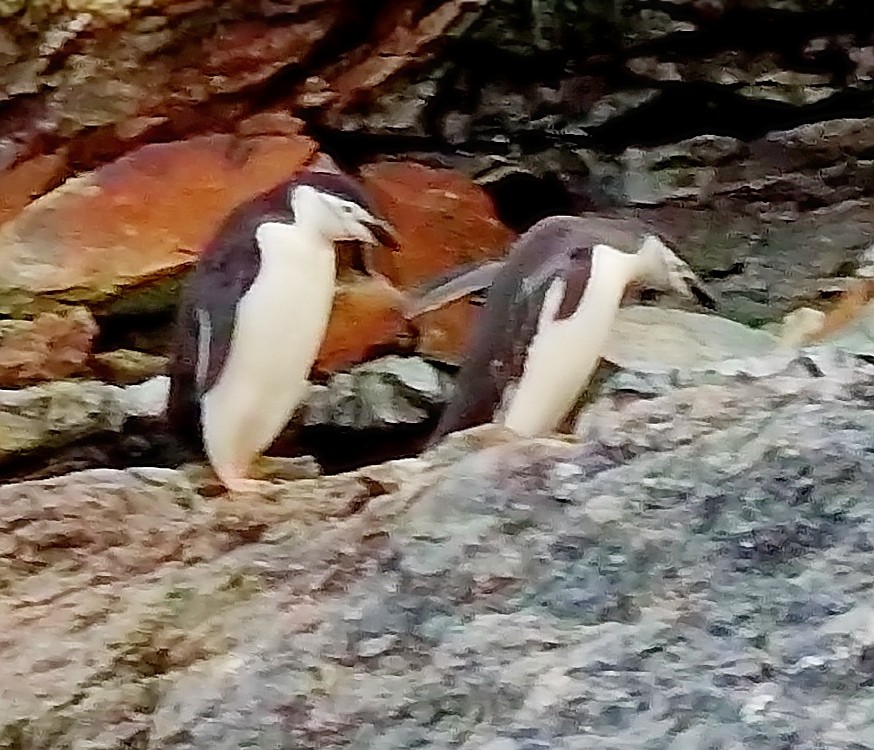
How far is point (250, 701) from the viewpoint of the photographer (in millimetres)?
971

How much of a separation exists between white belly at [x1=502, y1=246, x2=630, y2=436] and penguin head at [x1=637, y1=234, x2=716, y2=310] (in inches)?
2.5

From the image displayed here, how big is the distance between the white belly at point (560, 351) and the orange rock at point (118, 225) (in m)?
0.44

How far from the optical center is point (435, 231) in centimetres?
153

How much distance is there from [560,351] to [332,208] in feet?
0.88

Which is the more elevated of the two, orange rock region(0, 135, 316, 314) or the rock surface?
orange rock region(0, 135, 316, 314)

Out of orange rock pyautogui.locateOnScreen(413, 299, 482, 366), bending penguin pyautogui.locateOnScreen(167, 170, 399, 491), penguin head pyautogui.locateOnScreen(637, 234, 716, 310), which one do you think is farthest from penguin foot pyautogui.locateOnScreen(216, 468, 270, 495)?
penguin head pyautogui.locateOnScreen(637, 234, 716, 310)

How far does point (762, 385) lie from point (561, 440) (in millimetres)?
204

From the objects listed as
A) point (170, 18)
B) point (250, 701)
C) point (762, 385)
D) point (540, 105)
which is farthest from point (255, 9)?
point (250, 701)

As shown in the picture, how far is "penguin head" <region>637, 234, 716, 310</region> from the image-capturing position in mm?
1273

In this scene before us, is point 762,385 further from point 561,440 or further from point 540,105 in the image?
point 540,105

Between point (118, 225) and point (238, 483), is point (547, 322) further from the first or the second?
point (118, 225)

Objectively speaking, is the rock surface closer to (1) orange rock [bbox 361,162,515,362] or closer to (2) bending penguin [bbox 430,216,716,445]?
(2) bending penguin [bbox 430,216,716,445]

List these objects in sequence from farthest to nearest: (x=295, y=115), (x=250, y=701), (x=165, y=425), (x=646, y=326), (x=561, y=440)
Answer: (x=295, y=115) < (x=646, y=326) < (x=165, y=425) < (x=561, y=440) < (x=250, y=701)

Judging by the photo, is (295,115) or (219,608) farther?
(295,115)
